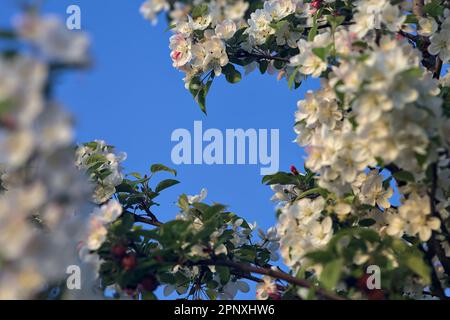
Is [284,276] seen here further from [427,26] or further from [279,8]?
[279,8]

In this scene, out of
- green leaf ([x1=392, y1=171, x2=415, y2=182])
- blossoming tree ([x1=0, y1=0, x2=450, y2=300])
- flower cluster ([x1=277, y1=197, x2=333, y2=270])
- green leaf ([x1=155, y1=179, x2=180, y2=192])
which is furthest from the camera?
green leaf ([x1=155, y1=179, x2=180, y2=192])

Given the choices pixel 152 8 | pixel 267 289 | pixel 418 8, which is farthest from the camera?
pixel 418 8

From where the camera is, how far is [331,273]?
2.14m

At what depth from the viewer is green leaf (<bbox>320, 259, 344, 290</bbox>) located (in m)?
2.11

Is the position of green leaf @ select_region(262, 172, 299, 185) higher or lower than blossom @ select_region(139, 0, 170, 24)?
lower

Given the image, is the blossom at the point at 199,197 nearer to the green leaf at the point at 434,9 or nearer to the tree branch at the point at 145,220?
the tree branch at the point at 145,220

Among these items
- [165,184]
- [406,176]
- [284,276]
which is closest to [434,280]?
[406,176]

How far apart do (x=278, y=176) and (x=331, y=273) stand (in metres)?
1.09

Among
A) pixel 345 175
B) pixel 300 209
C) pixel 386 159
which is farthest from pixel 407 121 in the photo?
pixel 300 209

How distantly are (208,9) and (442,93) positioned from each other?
3.81ft

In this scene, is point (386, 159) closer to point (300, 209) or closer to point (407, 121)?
point (407, 121)

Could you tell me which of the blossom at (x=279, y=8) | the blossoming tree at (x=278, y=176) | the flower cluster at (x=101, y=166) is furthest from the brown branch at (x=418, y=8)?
the flower cluster at (x=101, y=166)

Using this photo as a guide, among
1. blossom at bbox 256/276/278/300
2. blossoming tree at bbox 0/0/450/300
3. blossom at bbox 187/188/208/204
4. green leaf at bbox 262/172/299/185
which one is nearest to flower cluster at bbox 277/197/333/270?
blossoming tree at bbox 0/0/450/300

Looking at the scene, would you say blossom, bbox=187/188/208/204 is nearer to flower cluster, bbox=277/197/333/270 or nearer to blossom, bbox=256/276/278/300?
blossom, bbox=256/276/278/300
